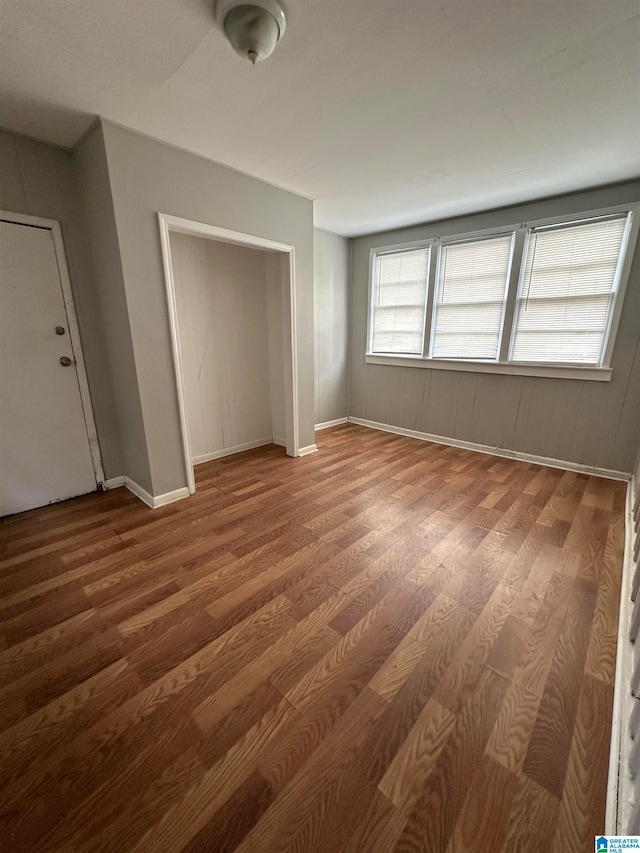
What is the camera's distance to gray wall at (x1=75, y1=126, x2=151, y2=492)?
7.28 ft

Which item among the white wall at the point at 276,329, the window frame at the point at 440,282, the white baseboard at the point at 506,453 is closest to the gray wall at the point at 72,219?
the white wall at the point at 276,329

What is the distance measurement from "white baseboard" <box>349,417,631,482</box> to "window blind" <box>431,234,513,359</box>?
41.8 inches

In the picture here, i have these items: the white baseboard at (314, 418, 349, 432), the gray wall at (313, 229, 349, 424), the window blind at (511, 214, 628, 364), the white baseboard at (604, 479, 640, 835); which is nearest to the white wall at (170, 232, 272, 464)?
the gray wall at (313, 229, 349, 424)

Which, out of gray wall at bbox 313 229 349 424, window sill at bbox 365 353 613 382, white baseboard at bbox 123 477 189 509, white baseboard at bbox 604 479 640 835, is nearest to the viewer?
white baseboard at bbox 604 479 640 835

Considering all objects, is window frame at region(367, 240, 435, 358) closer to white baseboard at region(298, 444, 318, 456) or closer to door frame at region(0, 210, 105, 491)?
white baseboard at region(298, 444, 318, 456)

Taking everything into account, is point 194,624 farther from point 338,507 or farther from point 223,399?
point 223,399

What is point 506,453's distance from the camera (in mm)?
3791

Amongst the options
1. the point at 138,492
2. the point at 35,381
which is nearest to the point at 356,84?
the point at 35,381

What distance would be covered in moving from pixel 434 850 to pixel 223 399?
3540 mm

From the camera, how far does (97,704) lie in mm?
1252

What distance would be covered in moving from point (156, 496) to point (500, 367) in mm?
3733

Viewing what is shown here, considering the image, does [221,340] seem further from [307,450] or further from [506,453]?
[506,453]

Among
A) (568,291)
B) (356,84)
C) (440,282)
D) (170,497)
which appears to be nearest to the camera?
(356,84)

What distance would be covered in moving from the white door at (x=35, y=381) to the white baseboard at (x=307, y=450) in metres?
2.08
